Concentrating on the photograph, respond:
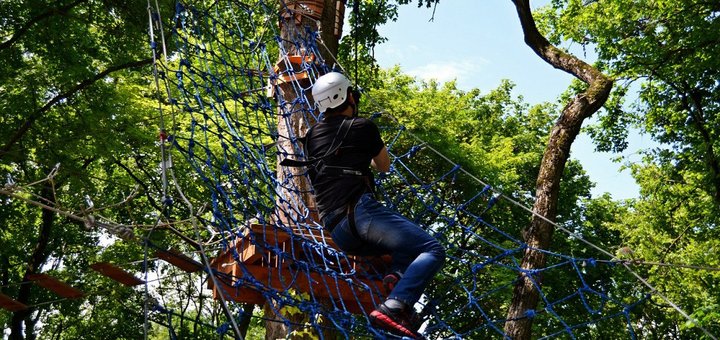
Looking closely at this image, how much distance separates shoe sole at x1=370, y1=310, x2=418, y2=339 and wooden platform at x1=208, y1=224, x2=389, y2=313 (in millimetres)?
581

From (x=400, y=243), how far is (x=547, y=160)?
9.28 ft

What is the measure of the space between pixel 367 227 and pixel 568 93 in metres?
11.2

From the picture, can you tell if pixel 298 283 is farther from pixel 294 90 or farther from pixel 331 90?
pixel 294 90

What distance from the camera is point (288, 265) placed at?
13.6 feet

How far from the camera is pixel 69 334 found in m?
15.1

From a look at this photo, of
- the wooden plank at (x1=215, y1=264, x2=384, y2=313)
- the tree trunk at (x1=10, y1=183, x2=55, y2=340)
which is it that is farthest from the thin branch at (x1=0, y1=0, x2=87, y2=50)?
the tree trunk at (x1=10, y1=183, x2=55, y2=340)

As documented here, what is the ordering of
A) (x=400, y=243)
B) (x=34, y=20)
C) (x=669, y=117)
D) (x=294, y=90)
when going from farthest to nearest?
(x=669, y=117) → (x=34, y=20) → (x=294, y=90) → (x=400, y=243)

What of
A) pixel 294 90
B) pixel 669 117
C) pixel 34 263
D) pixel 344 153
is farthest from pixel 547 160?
pixel 34 263

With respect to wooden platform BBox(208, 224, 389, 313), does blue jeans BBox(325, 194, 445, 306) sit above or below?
below

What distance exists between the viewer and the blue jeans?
126 inches

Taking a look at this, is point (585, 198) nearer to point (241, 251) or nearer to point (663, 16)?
point (663, 16)

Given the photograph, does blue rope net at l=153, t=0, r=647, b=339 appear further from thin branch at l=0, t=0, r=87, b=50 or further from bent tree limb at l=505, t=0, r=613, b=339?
thin branch at l=0, t=0, r=87, b=50

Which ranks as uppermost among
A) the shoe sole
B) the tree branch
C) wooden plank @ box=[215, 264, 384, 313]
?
the tree branch

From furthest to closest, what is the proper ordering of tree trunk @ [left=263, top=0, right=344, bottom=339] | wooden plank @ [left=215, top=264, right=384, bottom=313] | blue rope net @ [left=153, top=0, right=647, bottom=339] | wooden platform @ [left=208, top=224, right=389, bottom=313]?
tree trunk @ [left=263, top=0, right=344, bottom=339], wooden plank @ [left=215, top=264, right=384, bottom=313], wooden platform @ [left=208, top=224, right=389, bottom=313], blue rope net @ [left=153, top=0, right=647, bottom=339]
